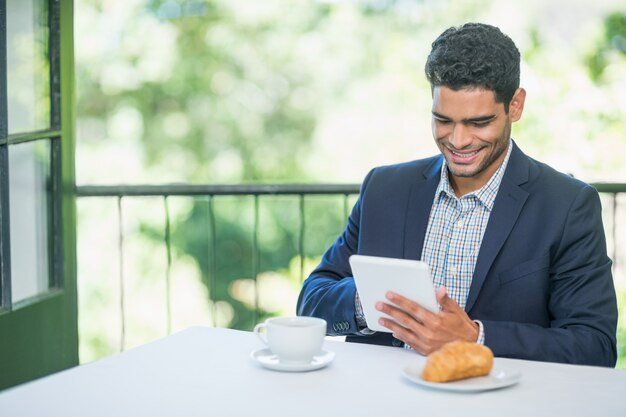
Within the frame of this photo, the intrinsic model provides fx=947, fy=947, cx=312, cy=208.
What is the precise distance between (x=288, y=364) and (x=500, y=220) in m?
0.59

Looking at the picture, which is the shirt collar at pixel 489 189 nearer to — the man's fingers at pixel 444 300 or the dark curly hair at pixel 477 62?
the dark curly hair at pixel 477 62

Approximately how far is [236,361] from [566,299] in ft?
2.12

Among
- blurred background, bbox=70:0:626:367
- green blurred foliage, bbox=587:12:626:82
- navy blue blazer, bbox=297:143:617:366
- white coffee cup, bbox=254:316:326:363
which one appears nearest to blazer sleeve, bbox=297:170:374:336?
navy blue blazer, bbox=297:143:617:366

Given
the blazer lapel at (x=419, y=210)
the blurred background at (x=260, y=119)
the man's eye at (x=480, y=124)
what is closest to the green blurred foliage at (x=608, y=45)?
the blurred background at (x=260, y=119)

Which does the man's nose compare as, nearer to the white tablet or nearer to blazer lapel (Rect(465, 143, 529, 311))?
blazer lapel (Rect(465, 143, 529, 311))

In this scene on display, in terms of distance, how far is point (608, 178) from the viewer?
7727 millimetres

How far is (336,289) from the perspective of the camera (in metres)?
1.83

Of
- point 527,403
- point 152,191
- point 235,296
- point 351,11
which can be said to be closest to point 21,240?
point 152,191

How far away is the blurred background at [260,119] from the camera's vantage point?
7891 mm

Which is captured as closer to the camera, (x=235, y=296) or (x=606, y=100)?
(x=606, y=100)

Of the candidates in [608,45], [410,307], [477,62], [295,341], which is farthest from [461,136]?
[608,45]

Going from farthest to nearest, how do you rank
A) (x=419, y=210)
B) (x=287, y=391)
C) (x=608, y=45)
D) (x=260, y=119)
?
(x=260, y=119)
(x=608, y=45)
(x=419, y=210)
(x=287, y=391)

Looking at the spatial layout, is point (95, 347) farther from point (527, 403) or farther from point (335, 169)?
point (527, 403)

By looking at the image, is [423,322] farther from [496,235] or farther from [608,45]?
[608,45]
